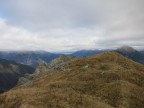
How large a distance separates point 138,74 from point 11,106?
61891mm

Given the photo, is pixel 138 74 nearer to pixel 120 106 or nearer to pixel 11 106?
pixel 120 106

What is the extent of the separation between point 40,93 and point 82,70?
42317mm

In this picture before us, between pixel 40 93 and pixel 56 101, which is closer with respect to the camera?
pixel 56 101

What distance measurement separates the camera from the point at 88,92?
9275cm

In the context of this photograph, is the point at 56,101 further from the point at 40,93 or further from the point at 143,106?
the point at 143,106

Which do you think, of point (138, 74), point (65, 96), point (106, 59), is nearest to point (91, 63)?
point (106, 59)

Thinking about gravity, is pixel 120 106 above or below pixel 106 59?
below

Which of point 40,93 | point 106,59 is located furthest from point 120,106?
point 106,59

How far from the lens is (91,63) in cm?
13638

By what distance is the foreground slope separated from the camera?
7665 centimetres

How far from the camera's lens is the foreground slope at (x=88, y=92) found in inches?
3018

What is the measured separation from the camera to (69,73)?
124375 millimetres

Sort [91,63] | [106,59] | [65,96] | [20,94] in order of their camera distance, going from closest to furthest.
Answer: [65,96]
[20,94]
[91,63]
[106,59]

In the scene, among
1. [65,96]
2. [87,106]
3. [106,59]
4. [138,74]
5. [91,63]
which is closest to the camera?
[87,106]
